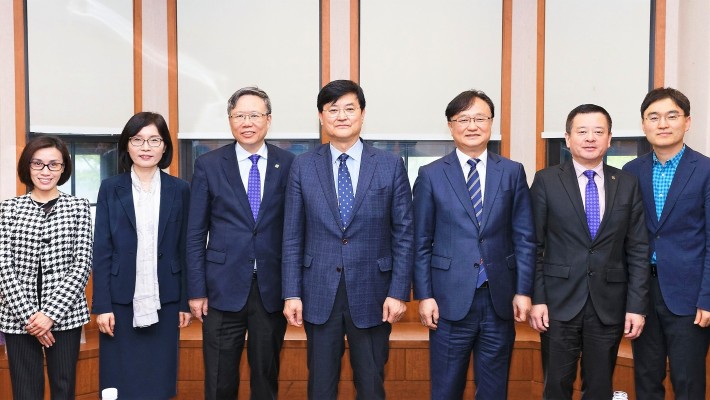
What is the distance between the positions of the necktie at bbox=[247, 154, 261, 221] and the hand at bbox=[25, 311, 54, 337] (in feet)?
3.06

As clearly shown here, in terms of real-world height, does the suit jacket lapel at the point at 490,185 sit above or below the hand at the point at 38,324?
above

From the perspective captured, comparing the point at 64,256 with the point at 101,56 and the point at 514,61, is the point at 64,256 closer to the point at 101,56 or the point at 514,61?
the point at 101,56

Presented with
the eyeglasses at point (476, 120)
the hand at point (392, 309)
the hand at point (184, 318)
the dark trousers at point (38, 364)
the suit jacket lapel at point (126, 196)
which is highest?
the eyeglasses at point (476, 120)

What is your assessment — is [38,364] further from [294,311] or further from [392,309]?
[392,309]

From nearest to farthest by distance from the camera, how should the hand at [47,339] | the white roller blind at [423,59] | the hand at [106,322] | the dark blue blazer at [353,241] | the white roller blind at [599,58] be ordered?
the dark blue blazer at [353,241] → the hand at [47,339] → the hand at [106,322] → the white roller blind at [599,58] → the white roller blind at [423,59]

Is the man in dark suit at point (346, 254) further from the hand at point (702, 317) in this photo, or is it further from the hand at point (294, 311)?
the hand at point (702, 317)

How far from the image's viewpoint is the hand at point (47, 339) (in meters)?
2.52

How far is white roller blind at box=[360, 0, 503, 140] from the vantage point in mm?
4336

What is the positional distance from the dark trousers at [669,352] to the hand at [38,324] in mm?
2512

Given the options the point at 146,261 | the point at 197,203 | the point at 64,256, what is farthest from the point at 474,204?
the point at 64,256

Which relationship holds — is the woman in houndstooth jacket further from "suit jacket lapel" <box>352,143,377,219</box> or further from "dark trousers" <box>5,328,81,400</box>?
"suit jacket lapel" <box>352,143,377,219</box>

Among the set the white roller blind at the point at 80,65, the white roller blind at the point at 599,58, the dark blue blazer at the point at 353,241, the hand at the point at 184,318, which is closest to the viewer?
the dark blue blazer at the point at 353,241

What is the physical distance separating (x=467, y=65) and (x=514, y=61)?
0.33 m

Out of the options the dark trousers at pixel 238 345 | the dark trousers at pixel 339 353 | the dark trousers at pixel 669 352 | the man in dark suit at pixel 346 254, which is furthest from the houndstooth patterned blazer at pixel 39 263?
the dark trousers at pixel 669 352
